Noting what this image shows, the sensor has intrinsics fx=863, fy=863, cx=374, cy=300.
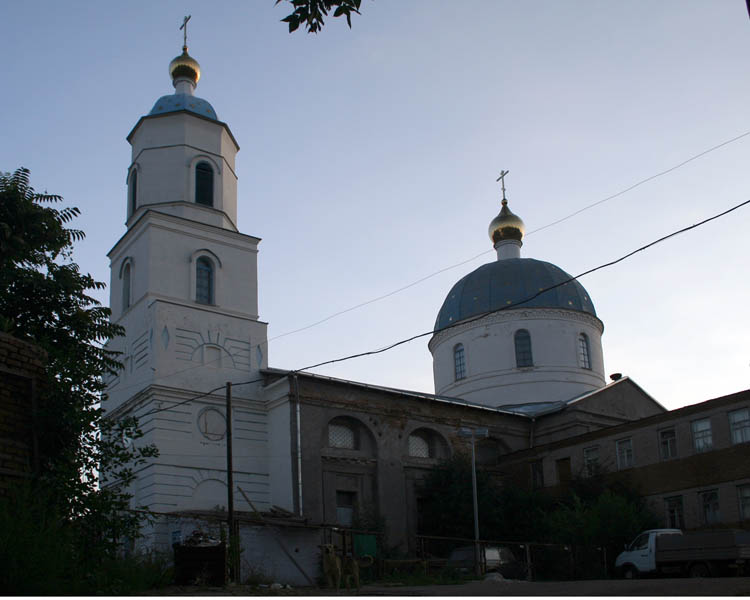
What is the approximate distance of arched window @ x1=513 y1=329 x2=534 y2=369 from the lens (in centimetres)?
3988

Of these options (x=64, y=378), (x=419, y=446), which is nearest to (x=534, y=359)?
(x=419, y=446)

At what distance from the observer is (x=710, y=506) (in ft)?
89.4

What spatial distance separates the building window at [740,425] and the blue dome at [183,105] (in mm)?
21758

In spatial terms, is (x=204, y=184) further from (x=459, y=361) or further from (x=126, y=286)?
(x=459, y=361)

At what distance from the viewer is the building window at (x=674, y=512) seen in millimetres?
28156

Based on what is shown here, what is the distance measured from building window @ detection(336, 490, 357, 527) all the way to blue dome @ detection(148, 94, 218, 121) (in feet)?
50.4

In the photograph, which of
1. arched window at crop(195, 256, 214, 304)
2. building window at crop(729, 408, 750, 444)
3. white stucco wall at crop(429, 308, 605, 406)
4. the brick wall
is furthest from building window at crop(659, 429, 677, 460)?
the brick wall

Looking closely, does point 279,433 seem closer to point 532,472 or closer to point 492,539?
point 492,539

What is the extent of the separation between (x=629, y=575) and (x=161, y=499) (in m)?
14.1

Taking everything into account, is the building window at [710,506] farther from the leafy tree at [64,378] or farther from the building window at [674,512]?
the leafy tree at [64,378]

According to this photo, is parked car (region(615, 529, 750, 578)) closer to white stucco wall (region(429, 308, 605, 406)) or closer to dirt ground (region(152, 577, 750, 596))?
dirt ground (region(152, 577, 750, 596))

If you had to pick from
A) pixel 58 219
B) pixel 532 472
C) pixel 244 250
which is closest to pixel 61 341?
pixel 58 219

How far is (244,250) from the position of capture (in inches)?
1299

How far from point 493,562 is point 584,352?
55.1 feet
